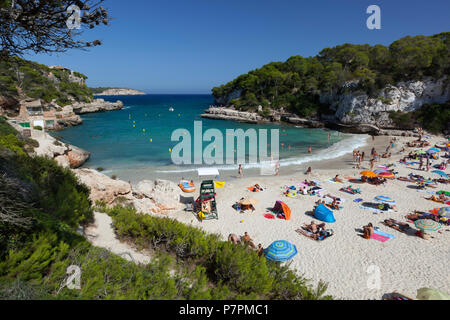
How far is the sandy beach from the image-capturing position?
6.93m

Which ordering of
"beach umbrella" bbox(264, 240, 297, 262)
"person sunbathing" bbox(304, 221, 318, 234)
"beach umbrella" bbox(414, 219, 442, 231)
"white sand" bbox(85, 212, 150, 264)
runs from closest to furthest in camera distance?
1. "white sand" bbox(85, 212, 150, 264)
2. "beach umbrella" bbox(264, 240, 297, 262)
3. "beach umbrella" bbox(414, 219, 442, 231)
4. "person sunbathing" bbox(304, 221, 318, 234)

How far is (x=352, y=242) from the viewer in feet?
29.5

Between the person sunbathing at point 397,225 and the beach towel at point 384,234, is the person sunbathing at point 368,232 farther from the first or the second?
the person sunbathing at point 397,225

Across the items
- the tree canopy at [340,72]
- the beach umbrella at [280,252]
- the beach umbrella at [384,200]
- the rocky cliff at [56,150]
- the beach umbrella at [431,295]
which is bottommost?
the beach umbrella at [280,252]

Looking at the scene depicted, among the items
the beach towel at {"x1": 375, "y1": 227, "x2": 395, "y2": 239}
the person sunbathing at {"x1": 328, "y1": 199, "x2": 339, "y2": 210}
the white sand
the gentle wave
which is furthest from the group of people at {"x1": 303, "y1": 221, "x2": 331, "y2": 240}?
the gentle wave

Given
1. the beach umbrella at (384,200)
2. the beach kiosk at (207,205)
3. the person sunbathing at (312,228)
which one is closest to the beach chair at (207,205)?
the beach kiosk at (207,205)

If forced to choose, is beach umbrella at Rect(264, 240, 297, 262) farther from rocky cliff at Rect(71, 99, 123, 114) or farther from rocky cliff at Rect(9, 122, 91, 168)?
rocky cliff at Rect(71, 99, 123, 114)

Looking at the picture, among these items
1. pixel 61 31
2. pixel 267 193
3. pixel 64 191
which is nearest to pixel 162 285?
pixel 61 31

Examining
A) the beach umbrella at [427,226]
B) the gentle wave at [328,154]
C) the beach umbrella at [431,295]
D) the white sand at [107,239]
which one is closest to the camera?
the beach umbrella at [431,295]

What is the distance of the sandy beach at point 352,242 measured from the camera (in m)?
6.93

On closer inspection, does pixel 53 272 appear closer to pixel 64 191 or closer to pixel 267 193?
pixel 64 191
